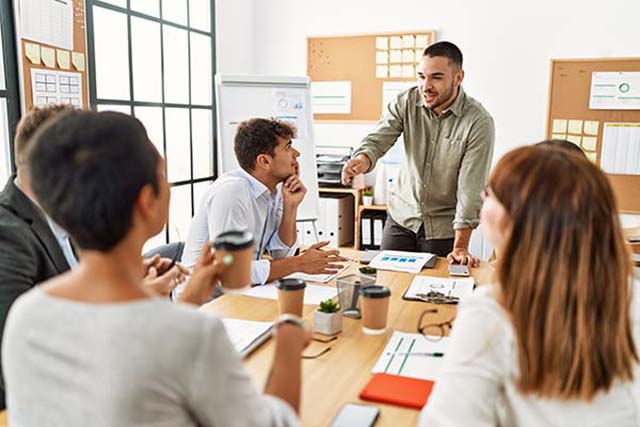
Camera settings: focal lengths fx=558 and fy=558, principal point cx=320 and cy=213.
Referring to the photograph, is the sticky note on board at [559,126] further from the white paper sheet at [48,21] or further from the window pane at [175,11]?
the white paper sheet at [48,21]

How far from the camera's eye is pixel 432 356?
1352 millimetres

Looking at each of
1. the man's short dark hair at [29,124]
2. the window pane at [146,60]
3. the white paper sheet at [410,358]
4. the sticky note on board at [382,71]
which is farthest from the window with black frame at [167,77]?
the white paper sheet at [410,358]

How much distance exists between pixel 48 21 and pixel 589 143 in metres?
3.55

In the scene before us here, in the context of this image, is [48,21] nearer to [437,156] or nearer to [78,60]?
[78,60]

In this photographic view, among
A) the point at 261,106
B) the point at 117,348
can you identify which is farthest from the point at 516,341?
the point at 261,106

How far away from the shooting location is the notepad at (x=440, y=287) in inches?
71.6

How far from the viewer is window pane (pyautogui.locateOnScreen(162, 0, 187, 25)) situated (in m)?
3.83

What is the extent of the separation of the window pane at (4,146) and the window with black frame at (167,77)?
528 millimetres

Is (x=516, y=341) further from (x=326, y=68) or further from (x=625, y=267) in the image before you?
(x=326, y=68)

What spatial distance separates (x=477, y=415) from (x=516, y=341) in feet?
0.44

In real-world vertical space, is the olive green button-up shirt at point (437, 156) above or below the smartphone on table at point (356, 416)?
above

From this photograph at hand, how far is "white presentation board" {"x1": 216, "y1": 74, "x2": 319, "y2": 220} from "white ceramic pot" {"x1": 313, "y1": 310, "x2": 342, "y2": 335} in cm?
233

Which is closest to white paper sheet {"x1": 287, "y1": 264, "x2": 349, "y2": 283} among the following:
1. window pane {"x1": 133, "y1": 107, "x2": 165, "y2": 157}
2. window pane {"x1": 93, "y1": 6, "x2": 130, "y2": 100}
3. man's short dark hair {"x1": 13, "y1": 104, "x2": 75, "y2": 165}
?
man's short dark hair {"x1": 13, "y1": 104, "x2": 75, "y2": 165}

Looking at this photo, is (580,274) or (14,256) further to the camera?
(14,256)
